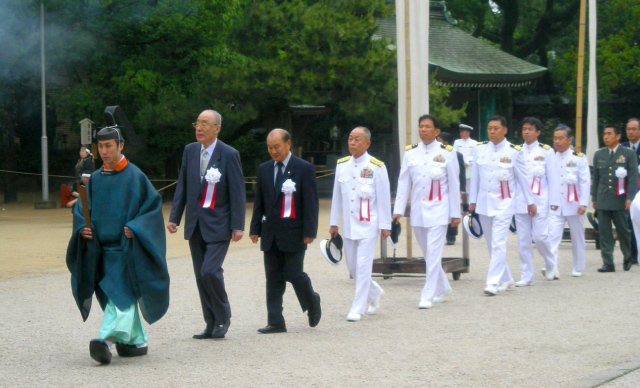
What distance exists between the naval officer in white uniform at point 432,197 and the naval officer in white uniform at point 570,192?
2.94m

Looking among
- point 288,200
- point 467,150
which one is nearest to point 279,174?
point 288,200

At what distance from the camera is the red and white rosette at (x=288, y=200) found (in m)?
7.30

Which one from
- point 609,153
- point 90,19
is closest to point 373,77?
point 90,19

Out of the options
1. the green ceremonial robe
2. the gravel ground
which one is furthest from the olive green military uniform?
the green ceremonial robe

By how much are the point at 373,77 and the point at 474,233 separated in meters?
13.1

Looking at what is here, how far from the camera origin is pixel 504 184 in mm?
9547

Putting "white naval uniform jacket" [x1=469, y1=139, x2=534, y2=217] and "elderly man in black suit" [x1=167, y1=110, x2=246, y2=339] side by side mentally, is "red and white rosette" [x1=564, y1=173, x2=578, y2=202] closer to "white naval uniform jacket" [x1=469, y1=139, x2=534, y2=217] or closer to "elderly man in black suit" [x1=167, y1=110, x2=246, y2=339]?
"white naval uniform jacket" [x1=469, y1=139, x2=534, y2=217]

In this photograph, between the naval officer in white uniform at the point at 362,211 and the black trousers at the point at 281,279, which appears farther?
the naval officer in white uniform at the point at 362,211

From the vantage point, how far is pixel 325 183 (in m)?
29.1

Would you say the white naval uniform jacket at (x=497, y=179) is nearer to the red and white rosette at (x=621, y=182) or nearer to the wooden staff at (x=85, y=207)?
the red and white rosette at (x=621, y=182)

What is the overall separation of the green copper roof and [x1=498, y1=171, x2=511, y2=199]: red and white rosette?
1782 centimetres

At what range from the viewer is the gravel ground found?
18.3 feet

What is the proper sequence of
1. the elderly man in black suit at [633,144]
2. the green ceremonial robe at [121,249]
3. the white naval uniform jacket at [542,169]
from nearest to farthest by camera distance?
the green ceremonial robe at [121,249], the white naval uniform jacket at [542,169], the elderly man in black suit at [633,144]

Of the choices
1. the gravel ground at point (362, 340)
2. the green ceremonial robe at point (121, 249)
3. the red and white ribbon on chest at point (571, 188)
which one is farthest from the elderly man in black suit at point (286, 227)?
the red and white ribbon on chest at point (571, 188)
